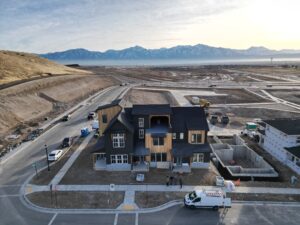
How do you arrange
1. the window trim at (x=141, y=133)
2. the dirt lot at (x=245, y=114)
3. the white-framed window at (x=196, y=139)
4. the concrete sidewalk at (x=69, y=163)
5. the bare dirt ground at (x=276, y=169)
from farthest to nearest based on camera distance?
the dirt lot at (x=245, y=114), the window trim at (x=141, y=133), the white-framed window at (x=196, y=139), the concrete sidewalk at (x=69, y=163), the bare dirt ground at (x=276, y=169)

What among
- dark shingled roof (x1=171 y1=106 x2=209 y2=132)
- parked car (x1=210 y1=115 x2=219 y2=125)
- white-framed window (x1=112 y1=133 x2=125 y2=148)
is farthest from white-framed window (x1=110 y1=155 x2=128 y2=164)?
parked car (x1=210 y1=115 x2=219 y2=125)

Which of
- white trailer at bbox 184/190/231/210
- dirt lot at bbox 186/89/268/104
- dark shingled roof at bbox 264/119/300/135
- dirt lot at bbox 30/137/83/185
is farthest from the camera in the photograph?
dirt lot at bbox 186/89/268/104

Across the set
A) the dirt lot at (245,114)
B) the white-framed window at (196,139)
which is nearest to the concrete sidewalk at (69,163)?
the white-framed window at (196,139)

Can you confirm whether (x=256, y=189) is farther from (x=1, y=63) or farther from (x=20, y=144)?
(x=1, y=63)

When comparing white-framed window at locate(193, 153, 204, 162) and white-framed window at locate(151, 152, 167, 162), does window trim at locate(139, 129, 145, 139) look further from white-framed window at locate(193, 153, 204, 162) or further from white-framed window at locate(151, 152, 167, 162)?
white-framed window at locate(193, 153, 204, 162)

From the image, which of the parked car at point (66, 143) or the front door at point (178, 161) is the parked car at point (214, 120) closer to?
the front door at point (178, 161)

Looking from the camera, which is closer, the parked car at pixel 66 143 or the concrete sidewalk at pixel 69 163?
the concrete sidewalk at pixel 69 163

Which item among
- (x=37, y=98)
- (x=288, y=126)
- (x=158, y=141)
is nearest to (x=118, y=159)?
(x=158, y=141)
